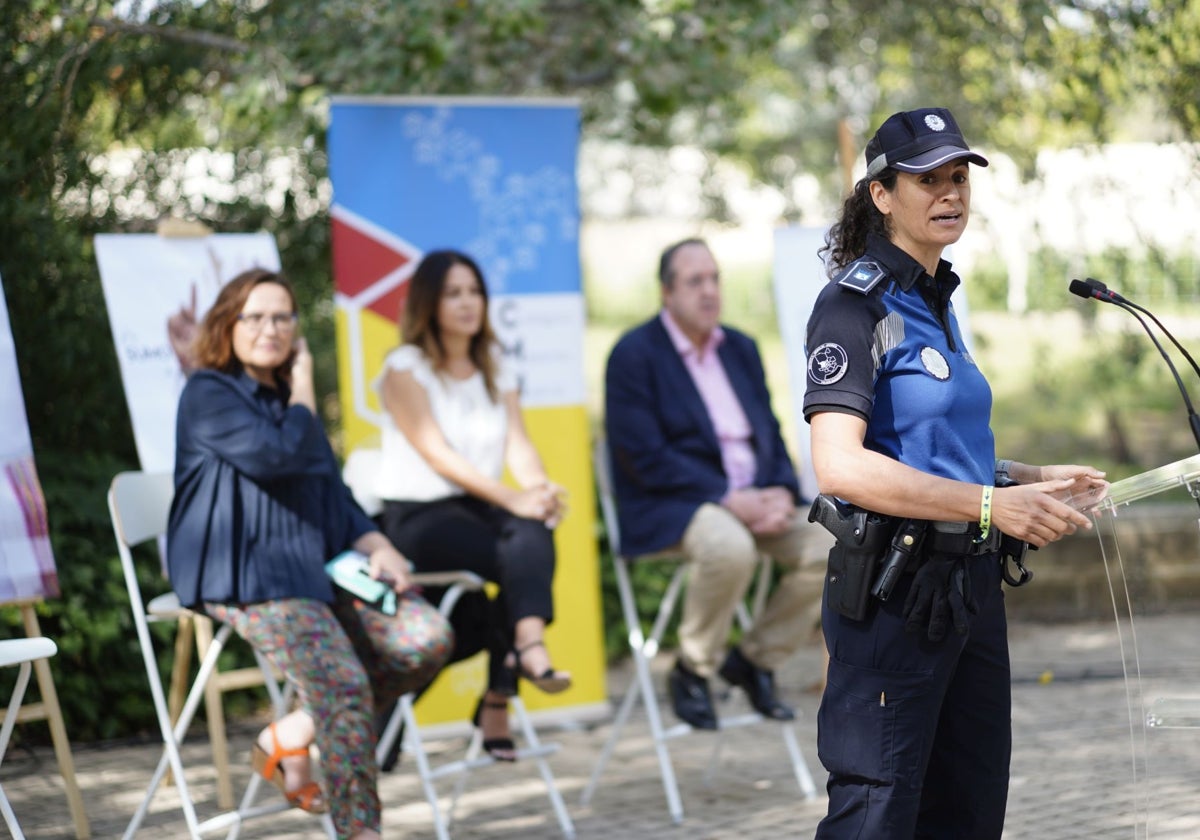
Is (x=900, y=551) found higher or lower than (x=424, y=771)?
higher

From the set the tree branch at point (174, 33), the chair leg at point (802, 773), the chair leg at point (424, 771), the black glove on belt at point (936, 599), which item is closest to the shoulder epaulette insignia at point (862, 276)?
the black glove on belt at point (936, 599)

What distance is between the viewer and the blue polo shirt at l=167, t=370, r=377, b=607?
153 inches

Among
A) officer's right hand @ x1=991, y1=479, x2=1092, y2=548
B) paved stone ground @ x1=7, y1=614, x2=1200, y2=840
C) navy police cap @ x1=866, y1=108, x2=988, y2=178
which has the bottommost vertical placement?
paved stone ground @ x1=7, y1=614, x2=1200, y2=840

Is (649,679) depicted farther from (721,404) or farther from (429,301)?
(429,301)

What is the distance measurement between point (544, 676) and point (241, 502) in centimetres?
105

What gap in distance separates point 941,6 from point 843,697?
5.62m

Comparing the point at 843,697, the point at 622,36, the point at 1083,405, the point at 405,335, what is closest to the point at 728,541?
the point at 405,335

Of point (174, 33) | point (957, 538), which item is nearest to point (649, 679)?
point (957, 538)

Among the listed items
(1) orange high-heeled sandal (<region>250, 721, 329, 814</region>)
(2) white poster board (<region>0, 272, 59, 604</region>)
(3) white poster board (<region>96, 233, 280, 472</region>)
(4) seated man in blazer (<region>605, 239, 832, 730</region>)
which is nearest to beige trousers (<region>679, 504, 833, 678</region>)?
(4) seated man in blazer (<region>605, 239, 832, 730</region>)

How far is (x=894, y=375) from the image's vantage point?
97.6 inches

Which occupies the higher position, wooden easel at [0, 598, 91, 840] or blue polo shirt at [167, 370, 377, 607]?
blue polo shirt at [167, 370, 377, 607]

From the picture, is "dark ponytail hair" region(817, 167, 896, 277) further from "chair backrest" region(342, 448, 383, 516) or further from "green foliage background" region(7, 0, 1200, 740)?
"green foliage background" region(7, 0, 1200, 740)

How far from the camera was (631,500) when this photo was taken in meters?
4.91

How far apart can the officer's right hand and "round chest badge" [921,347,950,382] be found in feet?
0.77
